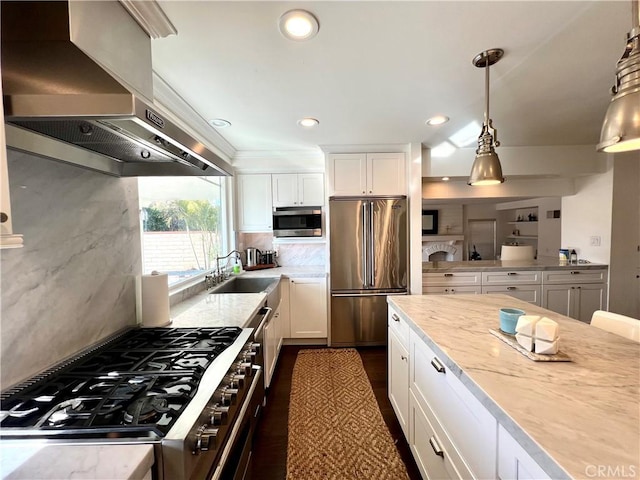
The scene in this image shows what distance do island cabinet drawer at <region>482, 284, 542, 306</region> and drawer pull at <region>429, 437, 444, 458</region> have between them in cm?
277

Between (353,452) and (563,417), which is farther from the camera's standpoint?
(353,452)

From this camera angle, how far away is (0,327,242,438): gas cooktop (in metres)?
0.72

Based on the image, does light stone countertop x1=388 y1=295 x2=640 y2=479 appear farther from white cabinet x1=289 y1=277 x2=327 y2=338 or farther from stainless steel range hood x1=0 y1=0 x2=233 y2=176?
white cabinet x1=289 y1=277 x2=327 y2=338

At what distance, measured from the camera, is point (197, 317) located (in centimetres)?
175

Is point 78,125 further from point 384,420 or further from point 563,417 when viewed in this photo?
point 384,420

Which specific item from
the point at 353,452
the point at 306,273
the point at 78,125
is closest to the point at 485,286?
the point at 306,273

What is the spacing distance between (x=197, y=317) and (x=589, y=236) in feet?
15.7

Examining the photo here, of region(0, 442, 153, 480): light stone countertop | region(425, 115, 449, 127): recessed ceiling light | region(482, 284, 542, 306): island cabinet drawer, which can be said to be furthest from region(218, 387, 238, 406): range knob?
region(482, 284, 542, 306): island cabinet drawer

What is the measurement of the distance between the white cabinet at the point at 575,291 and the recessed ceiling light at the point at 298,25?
3919mm

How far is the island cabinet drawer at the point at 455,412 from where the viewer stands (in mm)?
880

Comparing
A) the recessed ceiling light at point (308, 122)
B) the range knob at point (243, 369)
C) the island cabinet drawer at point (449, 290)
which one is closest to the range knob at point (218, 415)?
the range knob at point (243, 369)

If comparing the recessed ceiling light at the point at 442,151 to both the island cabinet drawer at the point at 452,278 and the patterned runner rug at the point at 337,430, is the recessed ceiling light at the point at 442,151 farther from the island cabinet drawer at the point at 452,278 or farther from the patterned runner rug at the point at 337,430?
the patterned runner rug at the point at 337,430

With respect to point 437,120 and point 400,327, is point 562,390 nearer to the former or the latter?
point 400,327

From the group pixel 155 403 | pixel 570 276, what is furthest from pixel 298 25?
pixel 570 276
